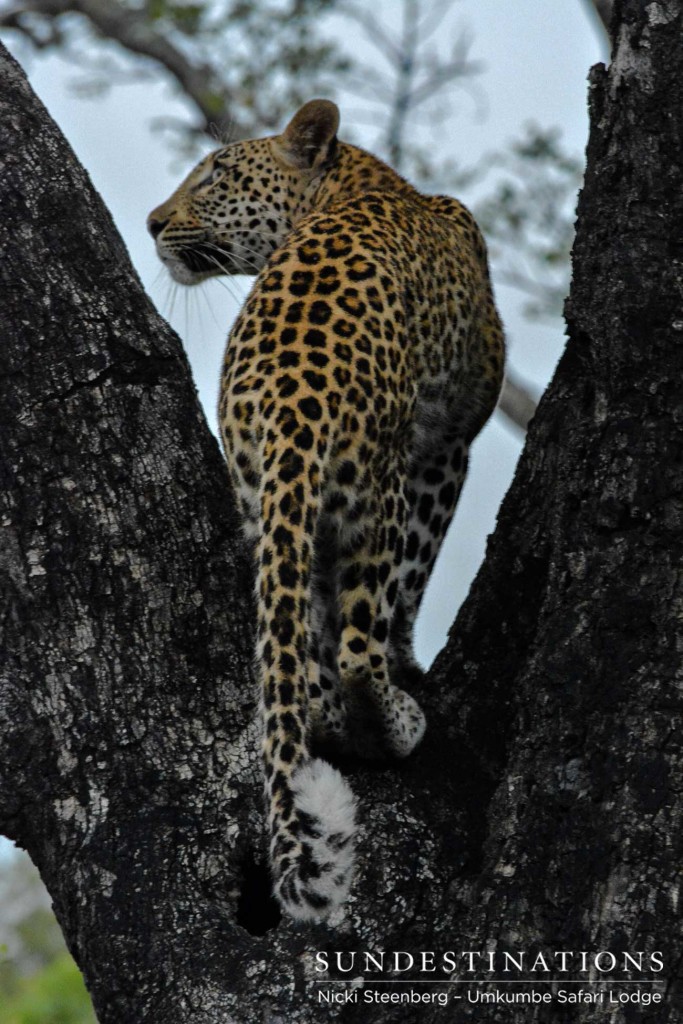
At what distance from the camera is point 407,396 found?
4730 mm

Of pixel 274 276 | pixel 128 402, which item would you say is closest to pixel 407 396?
pixel 274 276

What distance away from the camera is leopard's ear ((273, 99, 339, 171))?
6602 mm

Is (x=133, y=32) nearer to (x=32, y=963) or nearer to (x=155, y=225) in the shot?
(x=155, y=225)

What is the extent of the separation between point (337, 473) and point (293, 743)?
0.88 metres

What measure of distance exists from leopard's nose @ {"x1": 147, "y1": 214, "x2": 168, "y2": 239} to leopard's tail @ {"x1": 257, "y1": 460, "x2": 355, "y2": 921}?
288 cm

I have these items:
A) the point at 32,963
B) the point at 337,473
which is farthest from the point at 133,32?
the point at 337,473

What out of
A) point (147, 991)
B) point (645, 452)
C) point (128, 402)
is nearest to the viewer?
point (147, 991)

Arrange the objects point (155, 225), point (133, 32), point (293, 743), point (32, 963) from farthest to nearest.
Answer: point (32, 963), point (133, 32), point (155, 225), point (293, 743)

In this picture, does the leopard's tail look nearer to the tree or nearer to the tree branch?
the tree

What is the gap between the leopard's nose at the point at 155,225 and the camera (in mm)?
6797

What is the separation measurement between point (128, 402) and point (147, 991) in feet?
5.13

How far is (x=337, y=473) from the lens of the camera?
4379 millimetres

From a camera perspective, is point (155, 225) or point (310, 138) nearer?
point (310, 138)

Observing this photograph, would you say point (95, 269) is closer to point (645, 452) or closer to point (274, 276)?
point (274, 276)
